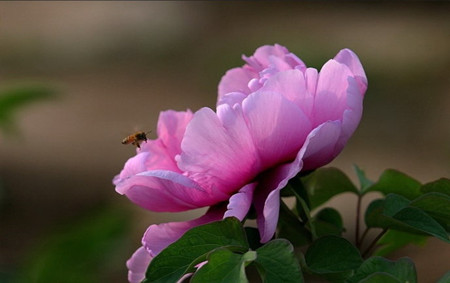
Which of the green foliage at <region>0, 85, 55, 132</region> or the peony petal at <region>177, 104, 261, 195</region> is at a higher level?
the green foliage at <region>0, 85, 55, 132</region>

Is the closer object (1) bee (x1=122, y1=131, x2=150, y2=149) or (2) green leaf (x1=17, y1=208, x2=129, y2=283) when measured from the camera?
(2) green leaf (x1=17, y1=208, x2=129, y2=283)

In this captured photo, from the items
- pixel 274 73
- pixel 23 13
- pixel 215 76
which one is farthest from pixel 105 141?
pixel 274 73

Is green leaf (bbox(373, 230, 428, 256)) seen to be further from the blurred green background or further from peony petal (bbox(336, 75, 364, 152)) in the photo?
the blurred green background

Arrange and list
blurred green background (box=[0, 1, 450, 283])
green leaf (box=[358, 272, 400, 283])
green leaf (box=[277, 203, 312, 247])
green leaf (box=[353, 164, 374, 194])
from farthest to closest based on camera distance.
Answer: blurred green background (box=[0, 1, 450, 283]) → green leaf (box=[353, 164, 374, 194]) → green leaf (box=[277, 203, 312, 247]) → green leaf (box=[358, 272, 400, 283])

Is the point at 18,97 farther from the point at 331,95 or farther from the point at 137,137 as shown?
the point at 331,95

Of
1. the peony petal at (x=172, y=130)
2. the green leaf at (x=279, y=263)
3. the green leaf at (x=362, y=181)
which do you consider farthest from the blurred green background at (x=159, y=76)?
the green leaf at (x=279, y=263)

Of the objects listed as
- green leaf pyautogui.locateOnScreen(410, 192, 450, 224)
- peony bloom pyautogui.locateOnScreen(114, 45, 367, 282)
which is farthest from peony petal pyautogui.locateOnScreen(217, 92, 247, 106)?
green leaf pyautogui.locateOnScreen(410, 192, 450, 224)

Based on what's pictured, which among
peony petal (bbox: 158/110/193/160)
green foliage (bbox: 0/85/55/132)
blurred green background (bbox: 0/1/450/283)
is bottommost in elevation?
blurred green background (bbox: 0/1/450/283)

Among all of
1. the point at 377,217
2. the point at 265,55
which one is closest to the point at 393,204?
the point at 377,217
